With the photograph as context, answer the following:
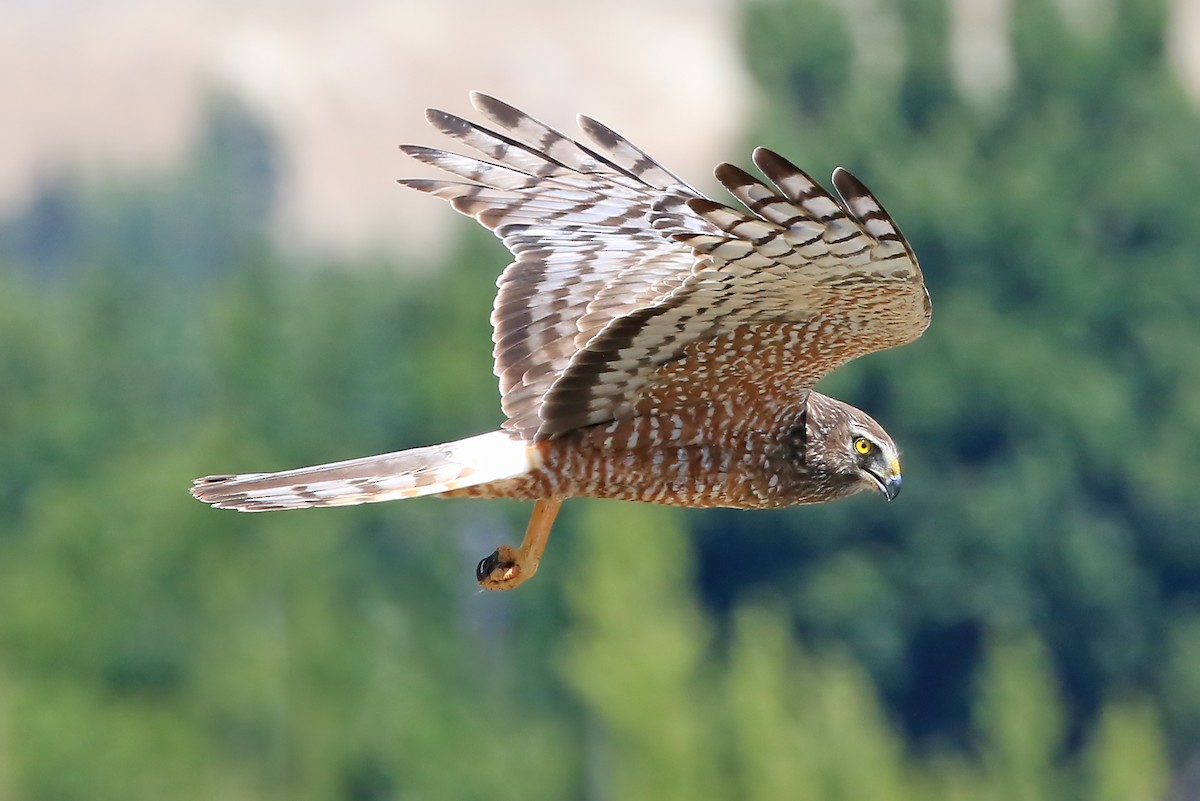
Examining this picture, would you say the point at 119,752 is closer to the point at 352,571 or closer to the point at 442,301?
the point at 352,571

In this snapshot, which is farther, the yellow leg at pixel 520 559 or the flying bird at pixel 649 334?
the yellow leg at pixel 520 559

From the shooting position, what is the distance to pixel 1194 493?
5603cm

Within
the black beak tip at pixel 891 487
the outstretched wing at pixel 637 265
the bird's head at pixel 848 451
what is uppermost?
the outstretched wing at pixel 637 265

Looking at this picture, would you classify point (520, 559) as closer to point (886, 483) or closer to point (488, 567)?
point (488, 567)

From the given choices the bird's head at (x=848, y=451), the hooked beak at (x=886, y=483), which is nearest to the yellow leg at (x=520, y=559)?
the bird's head at (x=848, y=451)

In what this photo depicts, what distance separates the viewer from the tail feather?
6492 millimetres

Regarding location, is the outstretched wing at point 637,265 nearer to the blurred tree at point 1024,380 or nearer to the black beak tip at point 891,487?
Answer: the black beak tip at point 891,487

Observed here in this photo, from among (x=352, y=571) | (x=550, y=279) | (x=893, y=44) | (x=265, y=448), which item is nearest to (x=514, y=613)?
(x=352, y=571)

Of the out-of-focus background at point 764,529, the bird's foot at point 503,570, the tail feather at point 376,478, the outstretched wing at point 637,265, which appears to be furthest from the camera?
the out-of-focus background at point 764,529

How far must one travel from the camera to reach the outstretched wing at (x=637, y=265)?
19.5 ft

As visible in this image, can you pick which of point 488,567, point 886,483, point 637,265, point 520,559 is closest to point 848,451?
point 886,483

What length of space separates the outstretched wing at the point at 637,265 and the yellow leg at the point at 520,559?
30 cm

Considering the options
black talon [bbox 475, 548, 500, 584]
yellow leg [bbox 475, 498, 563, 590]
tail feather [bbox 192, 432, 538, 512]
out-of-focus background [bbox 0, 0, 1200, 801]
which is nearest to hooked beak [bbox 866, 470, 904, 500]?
→ yellow leg [bbox 475, 498, 563, 590]

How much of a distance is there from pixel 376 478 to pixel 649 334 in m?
0.99
